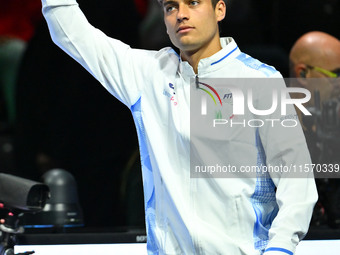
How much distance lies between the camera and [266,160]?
2398 mm

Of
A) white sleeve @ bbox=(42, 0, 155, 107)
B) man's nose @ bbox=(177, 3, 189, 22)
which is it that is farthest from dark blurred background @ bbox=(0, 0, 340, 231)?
man's nose @ bbox=(177, 3, 189, 22)

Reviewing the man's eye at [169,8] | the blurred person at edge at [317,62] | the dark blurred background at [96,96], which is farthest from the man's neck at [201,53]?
the dark blurred background at [96,96]

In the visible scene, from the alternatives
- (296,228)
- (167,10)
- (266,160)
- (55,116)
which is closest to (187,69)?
(167,10)

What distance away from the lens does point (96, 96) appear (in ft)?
13.4

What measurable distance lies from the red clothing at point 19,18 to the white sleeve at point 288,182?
2236mm

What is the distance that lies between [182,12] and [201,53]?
0.14 m

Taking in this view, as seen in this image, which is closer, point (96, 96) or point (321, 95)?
point (321, 95)

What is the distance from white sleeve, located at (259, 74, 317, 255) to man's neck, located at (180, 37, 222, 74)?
0.67 feet

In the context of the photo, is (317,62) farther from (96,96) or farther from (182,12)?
(182,12)

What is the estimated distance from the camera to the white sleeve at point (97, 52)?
8.37 feet

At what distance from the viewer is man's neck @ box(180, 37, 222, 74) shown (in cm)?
251

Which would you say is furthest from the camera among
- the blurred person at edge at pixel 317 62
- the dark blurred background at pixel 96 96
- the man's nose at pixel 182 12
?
the dark blurred background at pixel 96 96

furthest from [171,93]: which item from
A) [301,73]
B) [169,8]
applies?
[301,73]

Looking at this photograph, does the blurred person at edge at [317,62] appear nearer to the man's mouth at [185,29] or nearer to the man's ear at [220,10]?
the man's ear at [220,10]
